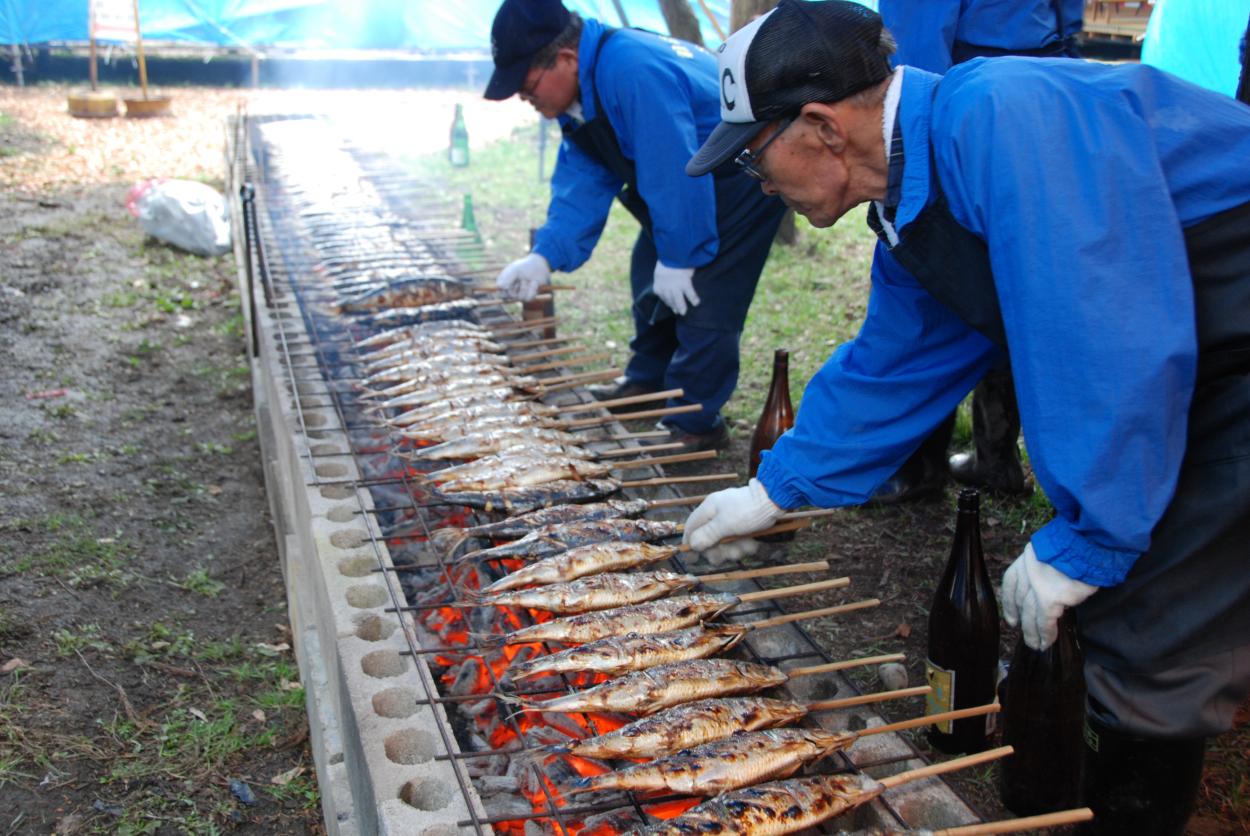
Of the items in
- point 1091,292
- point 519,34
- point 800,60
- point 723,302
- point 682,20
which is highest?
point 682,20

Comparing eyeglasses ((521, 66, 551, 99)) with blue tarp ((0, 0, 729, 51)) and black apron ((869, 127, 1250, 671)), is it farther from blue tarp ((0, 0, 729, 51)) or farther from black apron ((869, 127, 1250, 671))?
blue tarp ((0, 0, 729, 51))

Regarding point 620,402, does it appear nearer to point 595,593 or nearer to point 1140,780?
point 595,593

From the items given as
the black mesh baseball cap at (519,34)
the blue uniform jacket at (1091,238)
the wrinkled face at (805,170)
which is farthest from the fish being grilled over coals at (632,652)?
the black mesh baseball cap at (519,34)

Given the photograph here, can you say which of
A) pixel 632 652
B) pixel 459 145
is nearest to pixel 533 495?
pixel 632 652

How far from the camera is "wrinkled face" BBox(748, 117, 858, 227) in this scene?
286 cm

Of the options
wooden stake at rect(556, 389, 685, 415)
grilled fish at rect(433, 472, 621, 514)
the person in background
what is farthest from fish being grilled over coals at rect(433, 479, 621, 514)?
the person in background

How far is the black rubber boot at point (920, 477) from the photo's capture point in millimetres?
6152

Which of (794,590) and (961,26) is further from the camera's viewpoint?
(961,26)

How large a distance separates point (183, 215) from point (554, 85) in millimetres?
7238

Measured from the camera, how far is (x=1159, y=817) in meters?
3.22

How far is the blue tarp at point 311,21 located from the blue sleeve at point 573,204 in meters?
13.0

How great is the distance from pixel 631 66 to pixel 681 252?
1.09 metres

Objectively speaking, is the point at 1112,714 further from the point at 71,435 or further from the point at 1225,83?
the point at 71,435

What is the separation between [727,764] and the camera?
8.63ft
